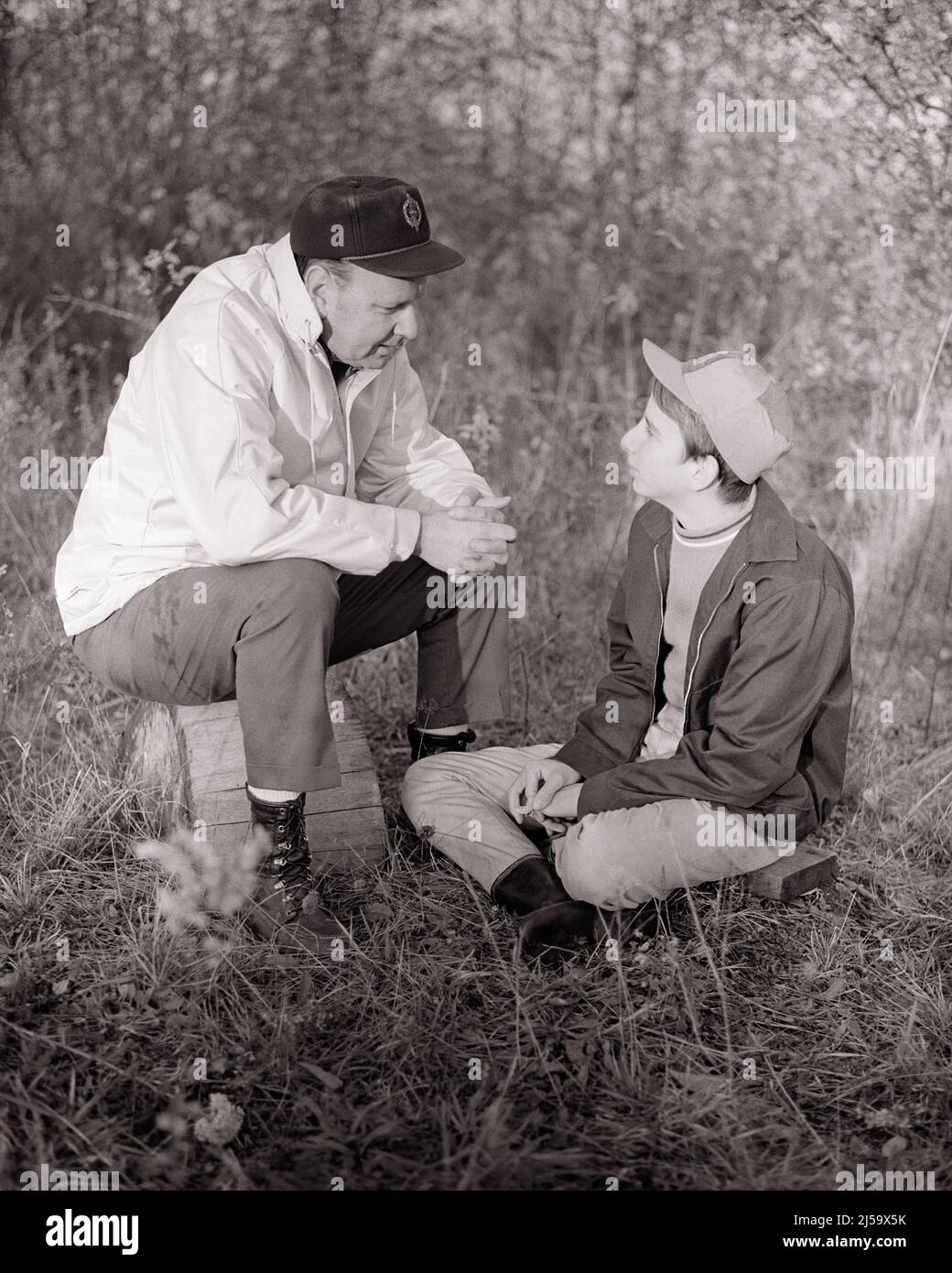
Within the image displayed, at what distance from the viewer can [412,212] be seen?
290 centimetres

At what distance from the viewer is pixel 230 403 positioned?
8.89 feet

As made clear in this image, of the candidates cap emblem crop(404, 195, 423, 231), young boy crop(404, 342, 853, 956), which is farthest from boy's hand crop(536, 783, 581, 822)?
cap emblem crop(404, 195, 423, 231)

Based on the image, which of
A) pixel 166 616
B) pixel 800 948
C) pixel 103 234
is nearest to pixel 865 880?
pixel 800 948

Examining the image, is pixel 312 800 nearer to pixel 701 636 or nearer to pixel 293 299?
pixel 701 636

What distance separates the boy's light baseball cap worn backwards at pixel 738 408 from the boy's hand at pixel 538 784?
0.85 metres

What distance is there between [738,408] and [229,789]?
5.00 ft

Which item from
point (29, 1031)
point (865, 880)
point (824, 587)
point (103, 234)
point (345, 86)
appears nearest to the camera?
point (29, 1031)

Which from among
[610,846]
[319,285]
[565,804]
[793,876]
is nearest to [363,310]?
[319,285]

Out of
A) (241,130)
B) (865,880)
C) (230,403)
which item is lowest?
(865,880)

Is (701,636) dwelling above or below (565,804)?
above

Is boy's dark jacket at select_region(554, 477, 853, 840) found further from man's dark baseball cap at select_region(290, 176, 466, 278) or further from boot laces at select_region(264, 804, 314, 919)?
man's dark baseball cap at select_region(290, 176, 466, 278)

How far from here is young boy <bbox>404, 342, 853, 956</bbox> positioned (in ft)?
8.80
